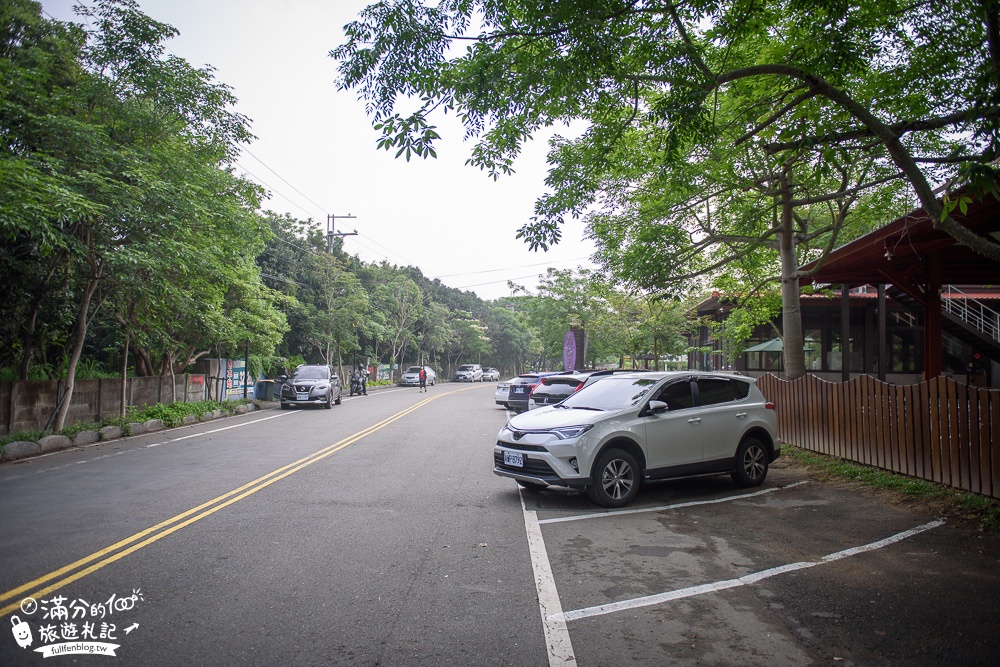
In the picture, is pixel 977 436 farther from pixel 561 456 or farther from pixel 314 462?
pixel 314 462

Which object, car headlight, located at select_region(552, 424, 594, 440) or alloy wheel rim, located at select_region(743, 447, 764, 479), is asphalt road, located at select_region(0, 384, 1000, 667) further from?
car headlight, located at select_region(552, 424, 594, 440)

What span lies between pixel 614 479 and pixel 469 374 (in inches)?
2050

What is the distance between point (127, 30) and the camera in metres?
13.1

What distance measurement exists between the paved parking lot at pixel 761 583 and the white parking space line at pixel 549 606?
13 mm

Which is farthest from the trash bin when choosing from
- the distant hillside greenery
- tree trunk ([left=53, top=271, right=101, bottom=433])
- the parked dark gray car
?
tree trunk ([left=53, top=271, right=101, bottom=433])

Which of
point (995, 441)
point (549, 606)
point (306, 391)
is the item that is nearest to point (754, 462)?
point (995, 441)

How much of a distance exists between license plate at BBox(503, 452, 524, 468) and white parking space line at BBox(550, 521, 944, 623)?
9.93 feet

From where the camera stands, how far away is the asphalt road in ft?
12.3

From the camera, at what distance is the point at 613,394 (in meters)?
8.38

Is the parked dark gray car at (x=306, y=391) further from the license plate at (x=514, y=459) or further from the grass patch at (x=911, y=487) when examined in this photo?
the grass patch at (x=911, y=487)

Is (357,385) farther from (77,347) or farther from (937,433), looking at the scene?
(937,433)

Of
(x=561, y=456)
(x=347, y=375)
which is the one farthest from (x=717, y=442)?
(x=347, y=375)

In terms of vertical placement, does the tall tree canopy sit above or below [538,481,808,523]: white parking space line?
above

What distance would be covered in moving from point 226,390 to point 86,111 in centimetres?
1314
